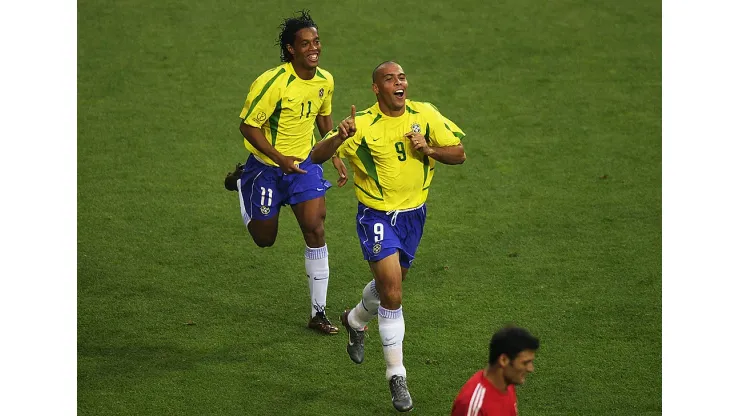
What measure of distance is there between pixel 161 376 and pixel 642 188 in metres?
5.40

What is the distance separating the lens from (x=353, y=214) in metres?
10.4

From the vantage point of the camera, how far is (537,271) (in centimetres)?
906

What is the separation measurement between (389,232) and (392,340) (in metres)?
0.66

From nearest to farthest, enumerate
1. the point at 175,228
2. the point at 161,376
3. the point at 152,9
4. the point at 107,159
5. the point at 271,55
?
the point at 161,376
the point at 175,228
the point at 107,159
the point at 271,55
the point at 152,9

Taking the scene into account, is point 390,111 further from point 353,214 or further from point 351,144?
point 353,214

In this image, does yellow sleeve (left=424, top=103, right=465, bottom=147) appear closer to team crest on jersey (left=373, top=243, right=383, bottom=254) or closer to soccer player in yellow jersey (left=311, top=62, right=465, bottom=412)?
soccer player in yellow jersey (left=311, top=62, right=465, bottom=412)

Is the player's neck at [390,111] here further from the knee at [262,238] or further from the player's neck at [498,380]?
the player's neck at [498,380]

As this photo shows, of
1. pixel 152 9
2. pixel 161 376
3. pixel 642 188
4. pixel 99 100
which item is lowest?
pixel 161 376

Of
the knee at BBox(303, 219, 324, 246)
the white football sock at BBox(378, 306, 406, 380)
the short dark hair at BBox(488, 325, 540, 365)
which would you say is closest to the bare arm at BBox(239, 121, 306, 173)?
the knee at BBox(303, 219, 324, 246)

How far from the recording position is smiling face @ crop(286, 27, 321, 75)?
7.89 meters

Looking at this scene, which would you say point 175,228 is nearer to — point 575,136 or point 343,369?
point 343,369

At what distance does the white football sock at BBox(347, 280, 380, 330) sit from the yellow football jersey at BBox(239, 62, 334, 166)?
4.30 feet

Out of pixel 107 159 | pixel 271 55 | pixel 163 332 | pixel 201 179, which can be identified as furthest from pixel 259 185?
pixel 271 55

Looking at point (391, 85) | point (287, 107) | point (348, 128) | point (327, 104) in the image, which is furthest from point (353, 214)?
point (348, 128)
